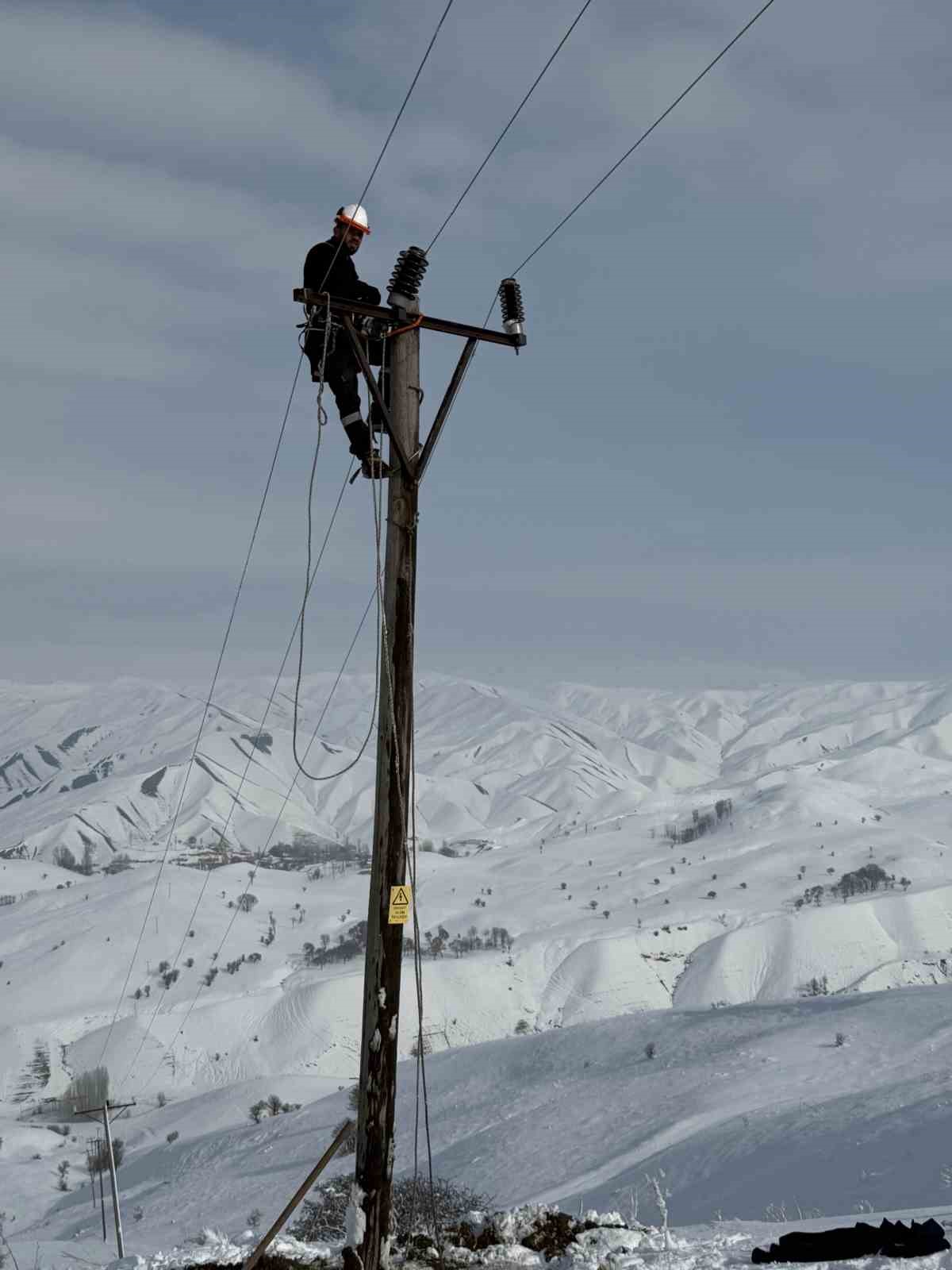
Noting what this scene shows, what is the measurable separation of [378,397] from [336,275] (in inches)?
50.1

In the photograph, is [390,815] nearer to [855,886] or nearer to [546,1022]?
[546,1022]

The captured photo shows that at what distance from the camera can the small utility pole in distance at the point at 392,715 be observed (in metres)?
9.33

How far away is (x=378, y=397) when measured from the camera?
966 cm

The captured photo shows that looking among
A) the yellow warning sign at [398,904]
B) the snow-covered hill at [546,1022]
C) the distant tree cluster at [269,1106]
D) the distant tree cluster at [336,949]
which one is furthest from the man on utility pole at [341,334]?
the distant tree cluster at [336,949]

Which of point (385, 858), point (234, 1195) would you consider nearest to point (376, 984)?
point (385, 858)

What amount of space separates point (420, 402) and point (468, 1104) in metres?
31.6

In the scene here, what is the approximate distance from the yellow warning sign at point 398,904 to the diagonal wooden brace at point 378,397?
142 inches

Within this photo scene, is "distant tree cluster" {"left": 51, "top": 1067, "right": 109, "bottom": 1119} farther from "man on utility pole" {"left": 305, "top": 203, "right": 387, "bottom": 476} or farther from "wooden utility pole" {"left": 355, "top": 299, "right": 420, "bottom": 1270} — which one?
"man on utility pole" {"left": 305, "top": 203, "right": 387, "bottom": 476}

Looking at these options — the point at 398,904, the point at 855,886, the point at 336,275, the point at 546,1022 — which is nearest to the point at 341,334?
the point at 336,275

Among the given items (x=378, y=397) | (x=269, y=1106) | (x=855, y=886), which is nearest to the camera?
(x=378, y=397)

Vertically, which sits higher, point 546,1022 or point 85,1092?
point 546,1022

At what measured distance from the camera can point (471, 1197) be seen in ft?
80.1

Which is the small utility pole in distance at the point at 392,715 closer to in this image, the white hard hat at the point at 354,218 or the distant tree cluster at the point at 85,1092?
the white hard hat at the point at 354,218

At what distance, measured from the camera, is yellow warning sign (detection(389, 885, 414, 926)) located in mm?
9445
